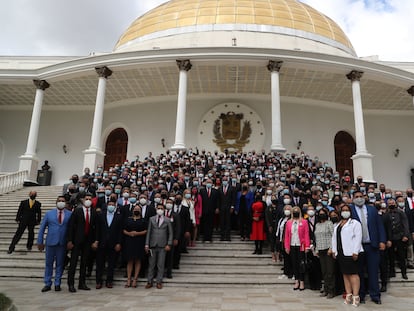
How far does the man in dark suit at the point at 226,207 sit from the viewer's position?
8.82 m

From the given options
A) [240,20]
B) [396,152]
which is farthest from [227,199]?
[396,152]

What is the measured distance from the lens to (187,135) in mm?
19547

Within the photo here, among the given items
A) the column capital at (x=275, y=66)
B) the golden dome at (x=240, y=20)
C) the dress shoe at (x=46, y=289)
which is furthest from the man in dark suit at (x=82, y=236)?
the golden dome at (x=240, y=20)

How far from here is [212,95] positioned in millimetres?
19828

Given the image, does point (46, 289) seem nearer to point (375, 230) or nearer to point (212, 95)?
point (375, 230)

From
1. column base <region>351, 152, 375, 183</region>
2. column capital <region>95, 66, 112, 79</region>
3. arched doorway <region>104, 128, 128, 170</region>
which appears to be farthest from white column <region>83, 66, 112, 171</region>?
column base <region>351, 152, 375, 183</region>

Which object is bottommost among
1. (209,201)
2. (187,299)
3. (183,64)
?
(187,299)

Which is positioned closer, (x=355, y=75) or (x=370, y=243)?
(x=370, y=243)

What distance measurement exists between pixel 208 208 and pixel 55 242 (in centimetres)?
369

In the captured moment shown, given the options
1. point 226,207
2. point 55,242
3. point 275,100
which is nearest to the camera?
point 55,242

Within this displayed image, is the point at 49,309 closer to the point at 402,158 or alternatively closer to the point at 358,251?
the point at 358,251

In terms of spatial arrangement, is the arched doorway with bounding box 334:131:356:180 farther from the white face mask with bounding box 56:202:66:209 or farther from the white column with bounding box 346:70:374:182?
the white face mask with bounding box 56:202:66:209

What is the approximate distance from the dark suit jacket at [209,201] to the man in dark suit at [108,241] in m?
2.49

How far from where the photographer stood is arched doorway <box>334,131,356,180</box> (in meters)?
20.4
